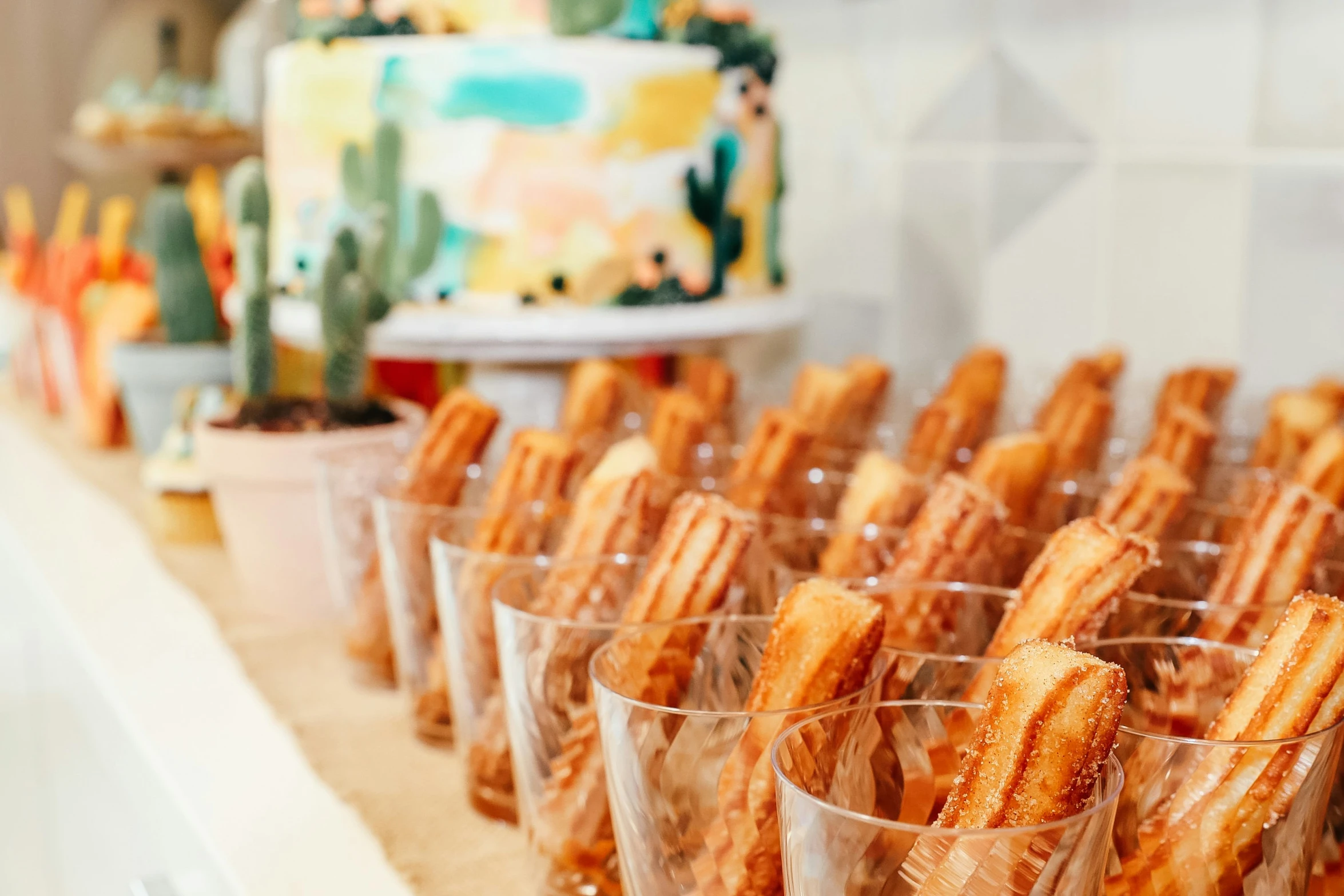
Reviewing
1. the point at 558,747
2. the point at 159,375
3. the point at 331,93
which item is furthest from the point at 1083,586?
the point at 159,375

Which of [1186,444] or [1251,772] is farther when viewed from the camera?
[1186,444]

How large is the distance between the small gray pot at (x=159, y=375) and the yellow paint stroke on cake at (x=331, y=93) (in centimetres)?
33

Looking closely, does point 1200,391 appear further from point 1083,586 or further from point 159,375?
point 159,375

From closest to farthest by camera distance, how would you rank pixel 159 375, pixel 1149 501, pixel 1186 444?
pixel 1149 501 < pixel 1186 444 < pixel 159 375

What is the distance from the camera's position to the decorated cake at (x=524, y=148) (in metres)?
0.95

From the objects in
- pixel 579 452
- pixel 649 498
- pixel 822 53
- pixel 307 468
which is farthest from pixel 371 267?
pixel 822 53

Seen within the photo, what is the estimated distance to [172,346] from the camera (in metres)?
1.28

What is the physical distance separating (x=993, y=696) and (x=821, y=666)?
0.21 ft

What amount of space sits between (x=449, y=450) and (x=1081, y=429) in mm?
346

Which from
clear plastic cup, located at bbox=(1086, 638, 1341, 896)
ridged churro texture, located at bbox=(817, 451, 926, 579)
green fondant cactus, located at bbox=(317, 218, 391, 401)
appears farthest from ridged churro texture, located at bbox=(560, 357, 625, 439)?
clear plastic cup, located at bbox=(1086, 638, 1341, 896)

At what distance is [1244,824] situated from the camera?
1.17 ft

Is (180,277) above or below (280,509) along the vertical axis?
above

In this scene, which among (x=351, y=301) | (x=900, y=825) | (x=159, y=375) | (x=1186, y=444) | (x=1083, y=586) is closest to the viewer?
(x=900, y=825)

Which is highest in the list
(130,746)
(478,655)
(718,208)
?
(718,208)
